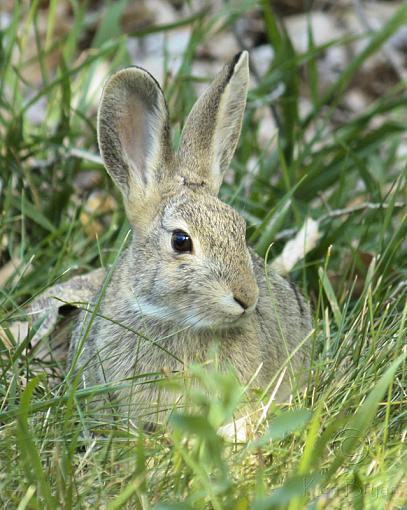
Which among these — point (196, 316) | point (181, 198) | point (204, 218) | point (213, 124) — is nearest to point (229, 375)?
point (196, 316)

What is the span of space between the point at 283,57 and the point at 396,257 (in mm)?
1901

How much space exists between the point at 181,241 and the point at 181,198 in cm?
27

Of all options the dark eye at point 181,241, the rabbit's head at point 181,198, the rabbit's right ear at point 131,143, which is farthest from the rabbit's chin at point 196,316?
the rabbit's right ear at point 131,143

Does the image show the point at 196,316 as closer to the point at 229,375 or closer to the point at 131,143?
the point at 131,143

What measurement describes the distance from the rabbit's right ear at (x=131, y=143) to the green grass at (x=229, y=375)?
0.50 meters

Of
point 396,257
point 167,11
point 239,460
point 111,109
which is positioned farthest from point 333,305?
point 167,11

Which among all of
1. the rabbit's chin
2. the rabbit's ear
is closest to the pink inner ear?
the rabbit's ear

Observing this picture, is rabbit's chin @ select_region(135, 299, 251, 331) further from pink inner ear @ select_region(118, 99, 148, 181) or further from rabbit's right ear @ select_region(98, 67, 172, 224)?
pink inner ear @ select_region(118, 99, 148, 181)

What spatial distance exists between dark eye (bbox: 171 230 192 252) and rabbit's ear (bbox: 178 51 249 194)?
0.43 metres

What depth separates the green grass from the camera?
9.23 feet

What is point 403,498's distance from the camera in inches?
111

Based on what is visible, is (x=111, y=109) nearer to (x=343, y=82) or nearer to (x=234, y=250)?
(x=234, y=250)

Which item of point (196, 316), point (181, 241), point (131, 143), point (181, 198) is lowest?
point (196, 316)

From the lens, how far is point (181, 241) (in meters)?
3.99
